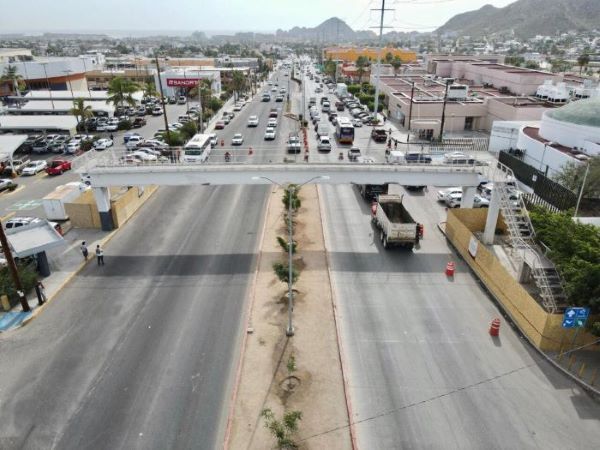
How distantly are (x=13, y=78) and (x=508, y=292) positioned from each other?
10065 centimetres

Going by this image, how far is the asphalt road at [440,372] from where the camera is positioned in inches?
625

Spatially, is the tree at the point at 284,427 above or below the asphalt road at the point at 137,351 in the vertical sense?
above

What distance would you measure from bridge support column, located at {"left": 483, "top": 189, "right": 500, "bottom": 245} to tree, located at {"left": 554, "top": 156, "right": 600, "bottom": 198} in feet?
35.9

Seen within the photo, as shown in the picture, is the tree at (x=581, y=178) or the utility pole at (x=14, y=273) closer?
the utility pole at (x=14, y=273)

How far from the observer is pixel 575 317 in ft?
59.7

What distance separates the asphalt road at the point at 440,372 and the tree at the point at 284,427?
253cm

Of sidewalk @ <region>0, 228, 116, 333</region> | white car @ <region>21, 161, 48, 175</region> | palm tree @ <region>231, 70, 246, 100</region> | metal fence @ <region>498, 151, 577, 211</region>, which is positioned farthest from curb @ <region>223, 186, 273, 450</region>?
palm tree @ <region>231, 70, 246, 100</region>

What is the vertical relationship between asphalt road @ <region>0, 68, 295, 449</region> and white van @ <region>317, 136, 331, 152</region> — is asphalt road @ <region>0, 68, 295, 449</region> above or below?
below

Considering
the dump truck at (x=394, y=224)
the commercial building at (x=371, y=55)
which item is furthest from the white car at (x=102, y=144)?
the commercial building at (x=371, y=55)

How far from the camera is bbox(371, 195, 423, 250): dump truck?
29.5 meters

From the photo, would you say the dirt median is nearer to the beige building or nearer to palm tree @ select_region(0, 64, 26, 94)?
the beige building

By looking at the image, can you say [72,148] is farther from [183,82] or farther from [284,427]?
[183,82]

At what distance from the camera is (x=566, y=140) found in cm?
4400

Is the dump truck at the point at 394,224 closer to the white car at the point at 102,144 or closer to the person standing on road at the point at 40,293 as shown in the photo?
the person standing on road at the point at 40,293
